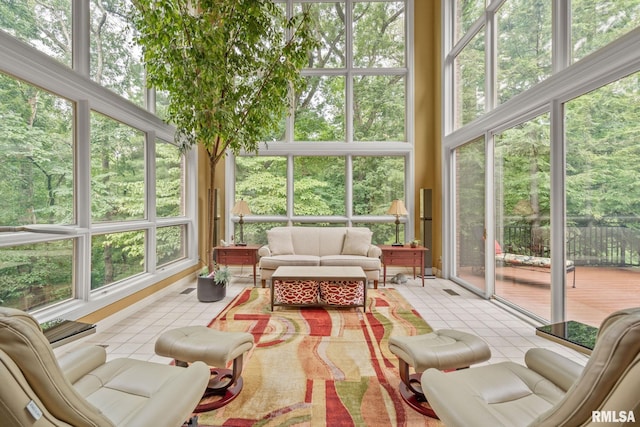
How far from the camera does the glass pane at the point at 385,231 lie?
611cm

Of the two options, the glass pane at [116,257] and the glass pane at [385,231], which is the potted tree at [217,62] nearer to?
the glass pane at [116,257]

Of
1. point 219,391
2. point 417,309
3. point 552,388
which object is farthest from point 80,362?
point 417,309

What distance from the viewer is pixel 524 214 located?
3.57 metres

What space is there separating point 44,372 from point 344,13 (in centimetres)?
684

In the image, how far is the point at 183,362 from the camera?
6.63 feet

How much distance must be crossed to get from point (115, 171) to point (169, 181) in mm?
1262

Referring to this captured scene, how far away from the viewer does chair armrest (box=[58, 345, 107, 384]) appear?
Answer: 1.48 metres

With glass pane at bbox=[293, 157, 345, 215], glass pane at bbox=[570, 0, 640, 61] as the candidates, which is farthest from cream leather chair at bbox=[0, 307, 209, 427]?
glass pane at bbox=[293, 157, 345, 215]

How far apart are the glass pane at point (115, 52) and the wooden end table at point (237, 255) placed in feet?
7.96

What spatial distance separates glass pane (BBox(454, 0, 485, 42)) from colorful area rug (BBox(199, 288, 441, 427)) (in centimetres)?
428

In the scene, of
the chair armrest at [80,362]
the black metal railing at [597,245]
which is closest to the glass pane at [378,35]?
the black metal railing at [597,245]

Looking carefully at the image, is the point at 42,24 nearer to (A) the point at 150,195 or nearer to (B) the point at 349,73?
(A) the point at 150,195

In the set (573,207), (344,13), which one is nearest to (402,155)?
(344,13)

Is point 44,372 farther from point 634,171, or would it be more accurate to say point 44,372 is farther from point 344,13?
point 344,13
